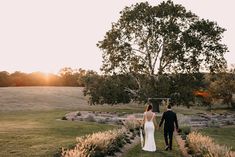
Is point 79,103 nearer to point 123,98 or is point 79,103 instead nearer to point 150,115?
point 123,98

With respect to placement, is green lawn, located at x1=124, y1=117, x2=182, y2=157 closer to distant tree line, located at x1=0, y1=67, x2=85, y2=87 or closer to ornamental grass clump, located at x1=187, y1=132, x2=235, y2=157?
ornamental grass clump, located at x1=187, y1=132, x2=235, y2=157

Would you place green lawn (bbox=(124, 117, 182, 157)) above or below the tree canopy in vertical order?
below

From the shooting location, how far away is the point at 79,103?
269 feet

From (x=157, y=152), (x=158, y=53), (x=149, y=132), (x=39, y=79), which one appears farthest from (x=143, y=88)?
(x=39, y=79)

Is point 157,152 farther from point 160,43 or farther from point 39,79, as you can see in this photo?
point 39,79

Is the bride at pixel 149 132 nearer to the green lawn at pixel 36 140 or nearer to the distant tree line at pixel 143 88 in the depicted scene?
the green lawn at pixel 36 140

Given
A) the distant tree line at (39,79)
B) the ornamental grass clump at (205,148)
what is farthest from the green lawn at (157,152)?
the distant tree line at (39,79)

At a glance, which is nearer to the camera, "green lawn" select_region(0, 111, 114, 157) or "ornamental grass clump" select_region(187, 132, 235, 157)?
"ornamental grass clump" select_region(187, 132, 235, 157)

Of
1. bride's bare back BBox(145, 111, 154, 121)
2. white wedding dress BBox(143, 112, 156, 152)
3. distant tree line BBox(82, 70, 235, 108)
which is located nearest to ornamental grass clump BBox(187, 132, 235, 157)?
white wedding dress BBox(143, 112, 156, 152)

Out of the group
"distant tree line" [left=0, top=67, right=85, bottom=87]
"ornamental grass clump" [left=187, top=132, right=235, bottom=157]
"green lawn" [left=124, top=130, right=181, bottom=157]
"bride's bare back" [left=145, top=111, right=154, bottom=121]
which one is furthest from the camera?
"distant tree line" [left=0, top=67, right=85, bottom=87]

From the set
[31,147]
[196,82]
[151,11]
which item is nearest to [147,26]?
[151,11]

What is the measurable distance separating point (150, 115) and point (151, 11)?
33259mm

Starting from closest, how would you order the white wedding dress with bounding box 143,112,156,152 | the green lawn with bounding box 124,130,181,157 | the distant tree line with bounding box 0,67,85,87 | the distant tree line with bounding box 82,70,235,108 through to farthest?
the green lawn with bounding box 124,130,181,157 < the white wedding dress with bounding box 143,112,156,152 < the distant tree line with bounding box 82,70,235,108 < the distant tree line with bounding box 0,67,85,87

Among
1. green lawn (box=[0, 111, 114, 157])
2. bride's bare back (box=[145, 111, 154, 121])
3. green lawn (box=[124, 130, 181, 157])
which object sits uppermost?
bride's bare back (box=[145, 111, 154, 121])
